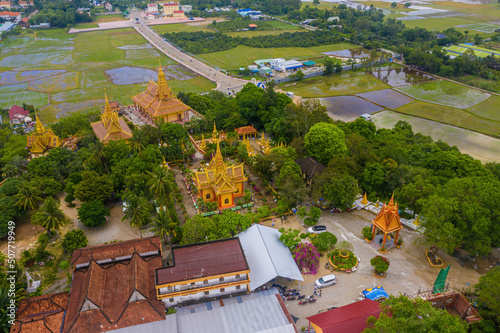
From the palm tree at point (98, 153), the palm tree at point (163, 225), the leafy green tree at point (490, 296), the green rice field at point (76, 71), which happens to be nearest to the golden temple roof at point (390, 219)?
the leafy green tree at point (490, 296)

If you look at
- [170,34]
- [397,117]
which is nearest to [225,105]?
[397,117]

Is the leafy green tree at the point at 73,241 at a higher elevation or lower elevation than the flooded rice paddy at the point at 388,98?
lower

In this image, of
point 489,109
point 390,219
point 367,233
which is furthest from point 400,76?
point 390,219

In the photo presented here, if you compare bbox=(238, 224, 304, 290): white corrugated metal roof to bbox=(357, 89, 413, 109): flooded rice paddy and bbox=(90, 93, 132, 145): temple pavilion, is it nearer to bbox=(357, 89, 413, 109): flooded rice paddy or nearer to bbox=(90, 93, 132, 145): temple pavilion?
bbox=(90, 93, 132, 145): temple pavilion

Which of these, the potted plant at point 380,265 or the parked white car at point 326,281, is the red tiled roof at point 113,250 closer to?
the parked white car at point 326,281

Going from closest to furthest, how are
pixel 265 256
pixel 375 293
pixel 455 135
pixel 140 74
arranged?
pixel 375 293
pixel 265 256
pixel 455 135
pixel 140 74

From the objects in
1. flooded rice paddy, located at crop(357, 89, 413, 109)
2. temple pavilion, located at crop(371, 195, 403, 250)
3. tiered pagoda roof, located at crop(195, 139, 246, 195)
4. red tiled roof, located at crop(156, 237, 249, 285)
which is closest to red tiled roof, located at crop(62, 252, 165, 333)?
red tiled roof, located at crop(156, 237, 249, 285)

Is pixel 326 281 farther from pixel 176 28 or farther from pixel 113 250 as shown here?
pixel 176 28
